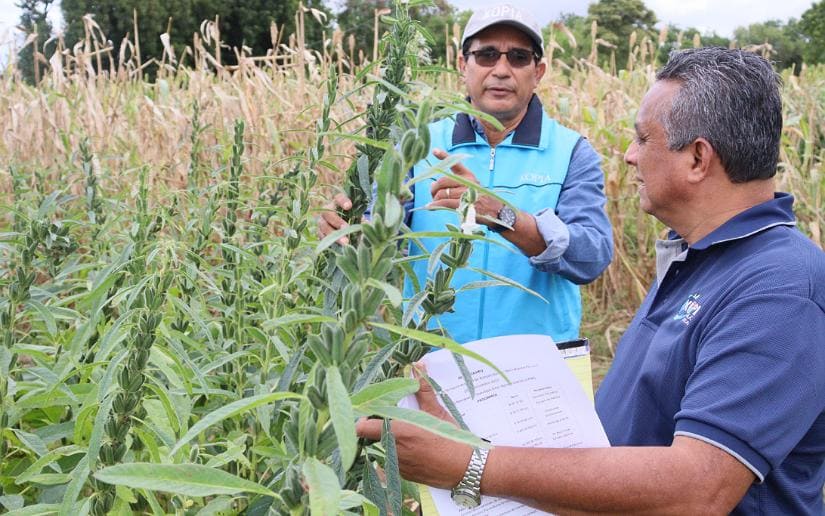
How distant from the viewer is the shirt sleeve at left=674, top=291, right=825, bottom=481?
1351mm

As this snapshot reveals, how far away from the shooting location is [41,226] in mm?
1438

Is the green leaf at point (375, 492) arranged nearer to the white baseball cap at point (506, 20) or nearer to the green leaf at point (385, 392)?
the green leaf at point (385, 392)

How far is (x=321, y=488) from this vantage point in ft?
2.24

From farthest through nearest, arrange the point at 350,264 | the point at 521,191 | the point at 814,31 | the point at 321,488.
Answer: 1. the point at 814,31
2. the point at 521,191
3. the point at 350,264
4. the point at 321,488

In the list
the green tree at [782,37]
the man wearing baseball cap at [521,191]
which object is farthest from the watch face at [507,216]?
the green tree at [782,37]

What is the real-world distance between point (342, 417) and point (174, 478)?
18 cm

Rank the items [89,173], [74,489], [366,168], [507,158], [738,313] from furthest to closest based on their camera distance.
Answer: [507,158], [89,173], [738,313], [366,168], [74,489]

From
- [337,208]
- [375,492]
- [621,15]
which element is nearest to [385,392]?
[375,492]

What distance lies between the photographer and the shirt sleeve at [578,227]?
2.33m

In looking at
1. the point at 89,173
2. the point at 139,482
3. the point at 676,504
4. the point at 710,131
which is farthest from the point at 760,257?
the point at 89,173

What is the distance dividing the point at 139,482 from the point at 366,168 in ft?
2.19

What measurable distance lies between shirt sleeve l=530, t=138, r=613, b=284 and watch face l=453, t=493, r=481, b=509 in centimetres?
107

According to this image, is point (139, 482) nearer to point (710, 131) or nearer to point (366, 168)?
point (366, 168)

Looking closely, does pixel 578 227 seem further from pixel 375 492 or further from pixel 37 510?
pixel 37 510
